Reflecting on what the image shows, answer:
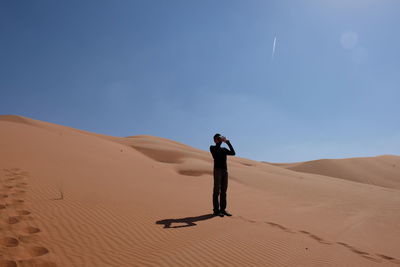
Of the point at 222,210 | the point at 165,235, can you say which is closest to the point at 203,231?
the point at 165,235

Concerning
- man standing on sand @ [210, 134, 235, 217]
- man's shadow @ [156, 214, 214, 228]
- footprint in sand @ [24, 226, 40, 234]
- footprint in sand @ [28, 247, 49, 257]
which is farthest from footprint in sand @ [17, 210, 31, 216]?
man standing on sand @ [210, 134, 235, 217]

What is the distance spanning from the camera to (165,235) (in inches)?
177

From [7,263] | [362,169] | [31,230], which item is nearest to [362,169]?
[362,169]

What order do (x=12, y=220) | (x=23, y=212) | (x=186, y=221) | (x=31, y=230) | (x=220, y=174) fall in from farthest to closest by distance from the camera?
(x=220, y=174) < (x=186, y=221) < (x=23, y=212) < (x=12, y=220) < (x=31, y=230)

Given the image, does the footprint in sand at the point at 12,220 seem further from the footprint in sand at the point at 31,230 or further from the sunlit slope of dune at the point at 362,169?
the sunlit slope of dune at the point at 362,169

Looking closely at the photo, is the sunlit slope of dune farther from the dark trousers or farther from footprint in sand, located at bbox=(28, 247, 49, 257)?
footprint in sand, located at bbox=(28, 247, 49, 257)

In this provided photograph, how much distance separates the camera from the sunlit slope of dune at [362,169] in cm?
3459

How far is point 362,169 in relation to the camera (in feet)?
130

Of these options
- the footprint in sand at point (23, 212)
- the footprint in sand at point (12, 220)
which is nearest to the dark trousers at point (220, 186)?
the footprint in sand at point (23, 212)

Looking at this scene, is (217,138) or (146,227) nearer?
(146,227)

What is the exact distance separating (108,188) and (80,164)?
3.01 m

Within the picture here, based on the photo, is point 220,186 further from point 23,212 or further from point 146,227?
point 23,212

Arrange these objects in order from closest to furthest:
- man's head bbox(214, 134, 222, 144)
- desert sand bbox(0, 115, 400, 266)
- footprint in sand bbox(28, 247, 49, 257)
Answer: footprint in sand bbox(28, 247, 49, 257), desert sand bbox(0, 115, 400, 266), man's head bbox(214, 134, 222, 144)

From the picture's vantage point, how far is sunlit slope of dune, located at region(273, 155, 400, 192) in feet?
113
